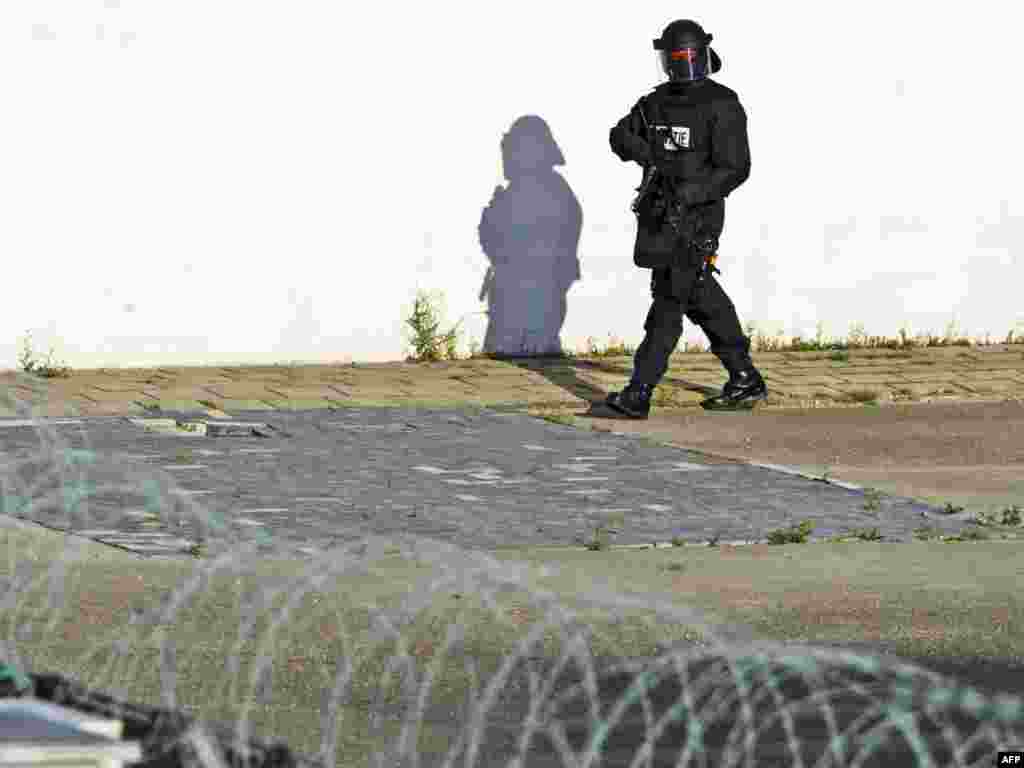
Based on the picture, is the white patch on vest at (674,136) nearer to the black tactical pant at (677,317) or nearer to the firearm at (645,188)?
the firearm at (645,188)

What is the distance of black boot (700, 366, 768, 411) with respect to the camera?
560 inches

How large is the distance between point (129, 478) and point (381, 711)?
4621 millimetres

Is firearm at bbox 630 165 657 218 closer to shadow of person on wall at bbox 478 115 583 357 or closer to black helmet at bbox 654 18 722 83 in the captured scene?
black helmet at bbox 654 18 722 83

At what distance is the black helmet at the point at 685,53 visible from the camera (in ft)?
44.4

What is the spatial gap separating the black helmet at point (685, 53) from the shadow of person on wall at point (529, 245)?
2557mm

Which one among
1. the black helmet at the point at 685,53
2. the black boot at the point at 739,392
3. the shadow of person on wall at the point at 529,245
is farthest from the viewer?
the shadow of person on wall at the point at 529,245

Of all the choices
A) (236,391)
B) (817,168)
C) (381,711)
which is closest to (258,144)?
(236,391)

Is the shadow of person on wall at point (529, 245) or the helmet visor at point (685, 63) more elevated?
the helmet visor at point (685, 63)

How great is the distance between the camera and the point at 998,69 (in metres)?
17.7

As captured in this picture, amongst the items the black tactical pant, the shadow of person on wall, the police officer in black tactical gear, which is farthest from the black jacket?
the shadow of person on wall

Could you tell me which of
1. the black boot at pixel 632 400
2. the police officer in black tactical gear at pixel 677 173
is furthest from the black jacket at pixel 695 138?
the black boot at pixel 632 400

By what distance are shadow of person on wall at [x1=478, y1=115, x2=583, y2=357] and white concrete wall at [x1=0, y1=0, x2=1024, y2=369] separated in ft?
0.20

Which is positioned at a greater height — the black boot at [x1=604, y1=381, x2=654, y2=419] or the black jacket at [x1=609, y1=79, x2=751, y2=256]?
the black jacket at [x1=609, y1=79, x2=751, y2=256]

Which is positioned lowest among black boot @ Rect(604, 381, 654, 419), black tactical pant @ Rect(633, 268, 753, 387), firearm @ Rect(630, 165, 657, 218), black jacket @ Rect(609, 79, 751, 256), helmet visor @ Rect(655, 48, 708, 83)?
black boot @ Rect(604, 381, 654, 419)
